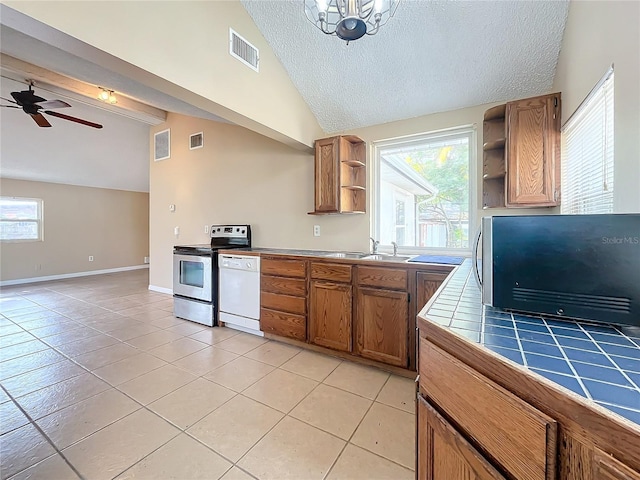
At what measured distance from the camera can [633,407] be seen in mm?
419

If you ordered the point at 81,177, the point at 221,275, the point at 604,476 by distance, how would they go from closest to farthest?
the point at 604,476 < the point at 221,275 < the point at 81,177

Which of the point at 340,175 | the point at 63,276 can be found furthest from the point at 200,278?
the point at 63,276

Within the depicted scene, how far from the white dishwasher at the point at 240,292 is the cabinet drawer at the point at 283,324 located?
0.36ft

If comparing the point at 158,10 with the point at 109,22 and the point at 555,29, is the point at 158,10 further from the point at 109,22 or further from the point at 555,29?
the point at 555,29

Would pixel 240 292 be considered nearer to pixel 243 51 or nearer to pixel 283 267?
pixel 283 267

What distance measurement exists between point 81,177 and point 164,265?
3574 mm

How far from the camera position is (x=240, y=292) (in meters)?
3.17

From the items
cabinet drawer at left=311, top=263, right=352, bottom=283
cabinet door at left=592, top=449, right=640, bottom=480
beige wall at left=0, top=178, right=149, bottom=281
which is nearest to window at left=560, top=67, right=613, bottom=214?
cabinet door at left=592, top=449, right=640, bottom=480

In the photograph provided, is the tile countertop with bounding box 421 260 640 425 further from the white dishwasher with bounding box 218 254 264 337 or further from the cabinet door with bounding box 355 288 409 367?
the white dishwasher with bounding box 218 254 264 337

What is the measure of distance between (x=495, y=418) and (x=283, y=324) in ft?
7.96

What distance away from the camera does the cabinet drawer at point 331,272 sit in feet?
8.06

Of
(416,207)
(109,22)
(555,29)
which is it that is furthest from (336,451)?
(555,29)

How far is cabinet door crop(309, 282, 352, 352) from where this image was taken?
8.07ft

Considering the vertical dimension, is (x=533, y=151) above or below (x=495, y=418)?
above
